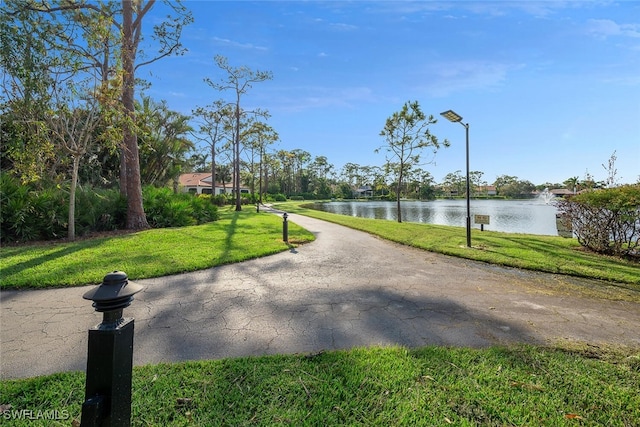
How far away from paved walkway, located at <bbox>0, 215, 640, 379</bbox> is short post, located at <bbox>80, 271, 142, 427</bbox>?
47.9 inches

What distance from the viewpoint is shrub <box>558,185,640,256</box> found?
647cm

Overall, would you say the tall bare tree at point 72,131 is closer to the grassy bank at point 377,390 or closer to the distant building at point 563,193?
the grassy bank at point 377,390

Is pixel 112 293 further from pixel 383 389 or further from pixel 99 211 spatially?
pixel 99 211

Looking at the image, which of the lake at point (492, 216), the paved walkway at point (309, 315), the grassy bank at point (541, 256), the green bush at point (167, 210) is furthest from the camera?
the lake at point (492, 216)

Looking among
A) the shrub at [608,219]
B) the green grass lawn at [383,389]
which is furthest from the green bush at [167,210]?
the shrub at [608,219]

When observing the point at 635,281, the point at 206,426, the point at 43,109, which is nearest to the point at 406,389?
the point at 206,426

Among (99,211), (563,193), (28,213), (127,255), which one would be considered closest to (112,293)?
(127,255)

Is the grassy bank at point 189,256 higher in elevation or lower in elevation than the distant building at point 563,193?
lower

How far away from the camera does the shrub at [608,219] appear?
647 centimetres

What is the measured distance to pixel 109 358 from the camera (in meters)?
1.36

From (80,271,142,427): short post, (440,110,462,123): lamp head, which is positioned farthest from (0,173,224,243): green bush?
(440,110,462,123): lamp head

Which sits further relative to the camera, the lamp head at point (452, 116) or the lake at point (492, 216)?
the lake at point (492, 216)

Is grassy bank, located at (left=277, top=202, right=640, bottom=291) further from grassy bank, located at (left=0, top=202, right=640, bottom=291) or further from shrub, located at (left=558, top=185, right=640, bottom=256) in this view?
shrub, located at (left=558, top=185, right=640, bottom=256)

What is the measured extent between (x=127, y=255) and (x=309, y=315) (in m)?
4.92
